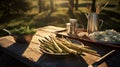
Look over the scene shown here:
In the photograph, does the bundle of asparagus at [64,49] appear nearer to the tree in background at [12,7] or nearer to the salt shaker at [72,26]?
the salt shaker at [72,26]

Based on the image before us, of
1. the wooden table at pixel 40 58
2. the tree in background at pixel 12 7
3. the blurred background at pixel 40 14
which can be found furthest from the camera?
the tree in background at pixel 12 7

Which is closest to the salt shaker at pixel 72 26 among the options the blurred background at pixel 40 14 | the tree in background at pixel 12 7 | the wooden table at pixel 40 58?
the wooden table at pixel 40 58

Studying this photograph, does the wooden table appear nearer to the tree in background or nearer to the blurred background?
the blurred background

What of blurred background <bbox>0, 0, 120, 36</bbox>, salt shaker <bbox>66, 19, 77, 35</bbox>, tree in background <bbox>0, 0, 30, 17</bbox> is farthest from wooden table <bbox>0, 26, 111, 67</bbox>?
tree in background <bbox>0, 0, 30, 17</bbox>

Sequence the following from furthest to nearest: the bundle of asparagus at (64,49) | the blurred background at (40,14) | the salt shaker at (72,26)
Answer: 1. the blurred background at (40,14)
2. the salt shaker at (72,26)
3. the bundle of asparagus at (64,49)

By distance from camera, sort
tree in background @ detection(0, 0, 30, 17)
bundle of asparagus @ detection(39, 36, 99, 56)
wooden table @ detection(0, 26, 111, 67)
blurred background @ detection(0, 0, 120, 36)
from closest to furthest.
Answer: wooden table @ detection(0, 26, 111, 67)
bundle of asparagus @ detection(39, 36, 99, 56)
blurred background @ detection(0, 0, 120, 36)
tree in background @ detection(0, 0, 30, 17)

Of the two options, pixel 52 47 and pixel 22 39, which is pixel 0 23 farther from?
pixel 52 47

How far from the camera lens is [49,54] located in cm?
204

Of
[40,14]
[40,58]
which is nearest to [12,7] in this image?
[40,14]

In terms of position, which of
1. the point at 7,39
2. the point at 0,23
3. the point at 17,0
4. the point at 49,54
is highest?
the point at 49,54

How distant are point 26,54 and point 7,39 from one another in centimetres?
87

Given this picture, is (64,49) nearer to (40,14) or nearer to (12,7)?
(40,14)

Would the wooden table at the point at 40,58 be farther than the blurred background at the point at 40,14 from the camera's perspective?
No

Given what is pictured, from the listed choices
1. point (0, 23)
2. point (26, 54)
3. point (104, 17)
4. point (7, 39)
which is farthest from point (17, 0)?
point (26, 54)
